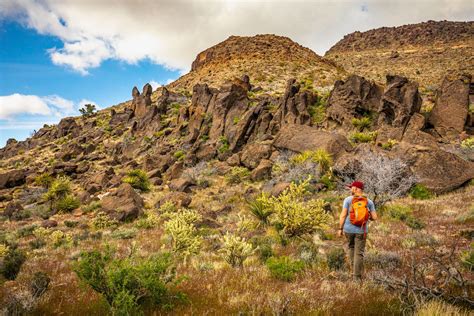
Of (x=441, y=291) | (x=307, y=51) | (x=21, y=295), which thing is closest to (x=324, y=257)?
(x=441, y=291)

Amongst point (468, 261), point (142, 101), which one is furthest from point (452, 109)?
point (142, 101)

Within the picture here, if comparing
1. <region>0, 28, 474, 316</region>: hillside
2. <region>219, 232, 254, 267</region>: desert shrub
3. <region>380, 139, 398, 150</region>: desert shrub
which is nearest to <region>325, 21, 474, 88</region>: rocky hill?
<region>0, 28, 474, 316</region>: hillside

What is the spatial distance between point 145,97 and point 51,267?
143 ft

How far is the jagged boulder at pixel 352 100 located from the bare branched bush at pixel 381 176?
9643 millimetres

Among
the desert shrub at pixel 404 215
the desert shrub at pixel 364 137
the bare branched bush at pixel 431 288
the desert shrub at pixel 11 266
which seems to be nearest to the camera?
the bare branched bush at pixel 431 288

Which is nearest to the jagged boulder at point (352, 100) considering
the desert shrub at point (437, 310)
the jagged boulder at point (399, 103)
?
the jagged boulder at point (399, 103)

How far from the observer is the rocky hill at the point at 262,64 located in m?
51.9

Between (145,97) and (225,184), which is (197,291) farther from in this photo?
(145,97)

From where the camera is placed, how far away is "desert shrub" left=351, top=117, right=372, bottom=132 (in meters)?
23.2

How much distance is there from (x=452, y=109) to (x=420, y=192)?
1021 centimetres

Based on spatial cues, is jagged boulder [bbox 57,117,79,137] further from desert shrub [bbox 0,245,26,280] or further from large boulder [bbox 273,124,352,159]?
desert shrub [bbox 0,245,26,280]

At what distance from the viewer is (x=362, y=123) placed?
23250 mm

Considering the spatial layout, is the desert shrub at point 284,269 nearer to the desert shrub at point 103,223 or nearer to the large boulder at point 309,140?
the desert shrub at point 103,223

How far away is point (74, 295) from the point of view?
5.39m
